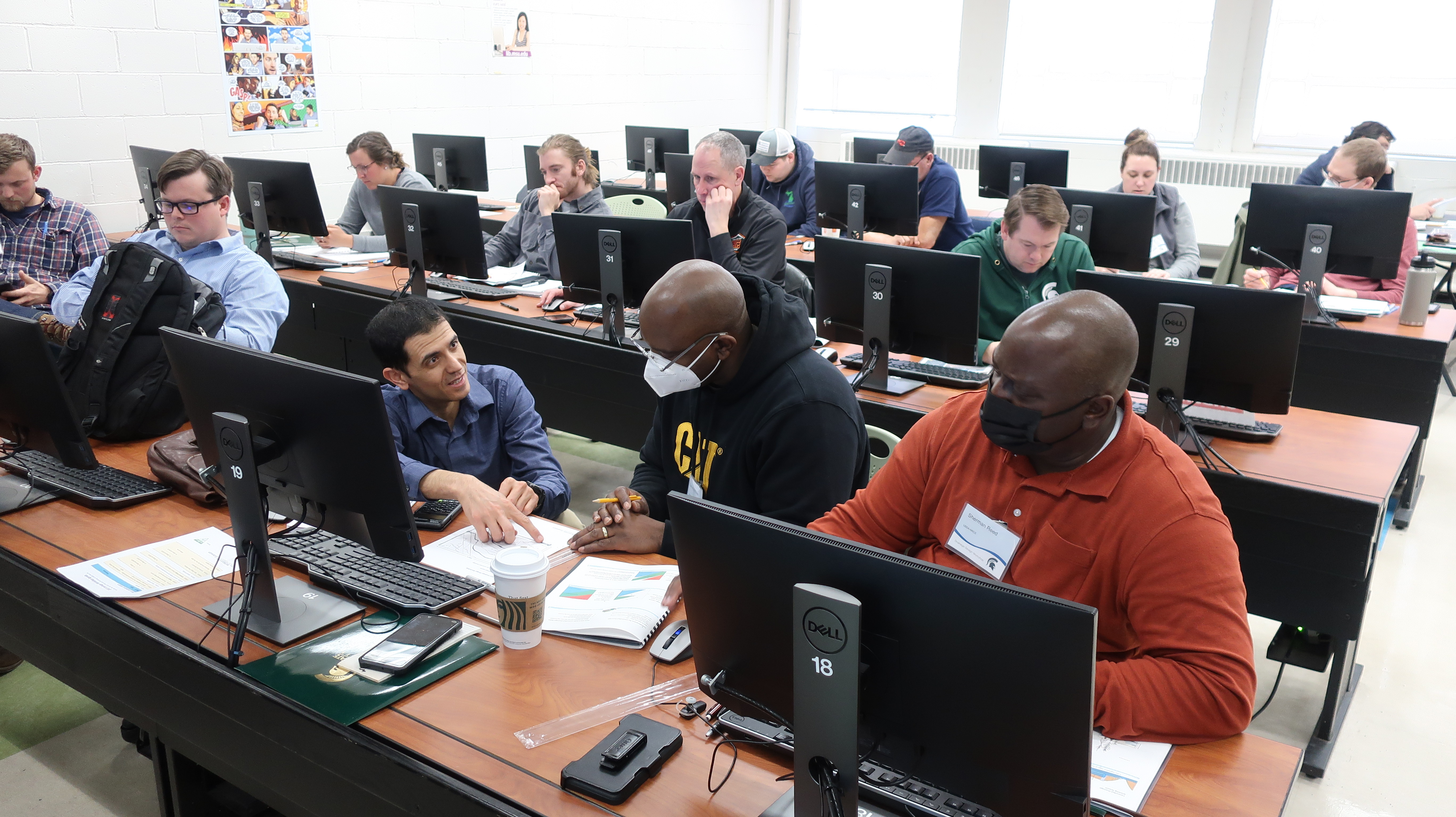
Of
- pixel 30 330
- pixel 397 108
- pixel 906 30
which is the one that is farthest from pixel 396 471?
pixel 906 30

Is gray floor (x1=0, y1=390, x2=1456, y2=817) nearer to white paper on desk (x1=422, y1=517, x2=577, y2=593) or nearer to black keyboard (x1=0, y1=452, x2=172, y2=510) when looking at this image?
black keyboard (x1=0, y1=452, x2=172, y2=510)

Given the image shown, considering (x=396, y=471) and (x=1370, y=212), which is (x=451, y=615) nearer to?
(x=396, y=471)

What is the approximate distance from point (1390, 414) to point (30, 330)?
4071 millimetres

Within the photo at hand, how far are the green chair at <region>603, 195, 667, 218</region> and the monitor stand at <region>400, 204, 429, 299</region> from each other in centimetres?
99

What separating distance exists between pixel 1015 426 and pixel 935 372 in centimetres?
175

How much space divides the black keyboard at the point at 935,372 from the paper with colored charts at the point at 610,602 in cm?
141

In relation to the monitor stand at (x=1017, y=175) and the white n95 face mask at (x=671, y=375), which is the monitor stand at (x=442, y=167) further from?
the white n95 face mask at (x=671, y=375)

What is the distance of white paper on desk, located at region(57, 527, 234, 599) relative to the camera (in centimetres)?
179

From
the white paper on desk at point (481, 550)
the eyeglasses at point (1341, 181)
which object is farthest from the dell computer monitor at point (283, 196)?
the eyeglasses at point (1341, 181)

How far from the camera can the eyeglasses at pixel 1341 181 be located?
4.24 m

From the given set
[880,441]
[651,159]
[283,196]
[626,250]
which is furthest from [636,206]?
[880,441]

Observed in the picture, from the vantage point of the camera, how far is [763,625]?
1.14 meters

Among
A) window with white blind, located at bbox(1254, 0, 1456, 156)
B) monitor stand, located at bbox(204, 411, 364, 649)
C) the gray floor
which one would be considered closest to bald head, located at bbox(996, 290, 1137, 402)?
the gray floor

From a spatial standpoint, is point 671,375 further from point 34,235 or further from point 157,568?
point 34,235
